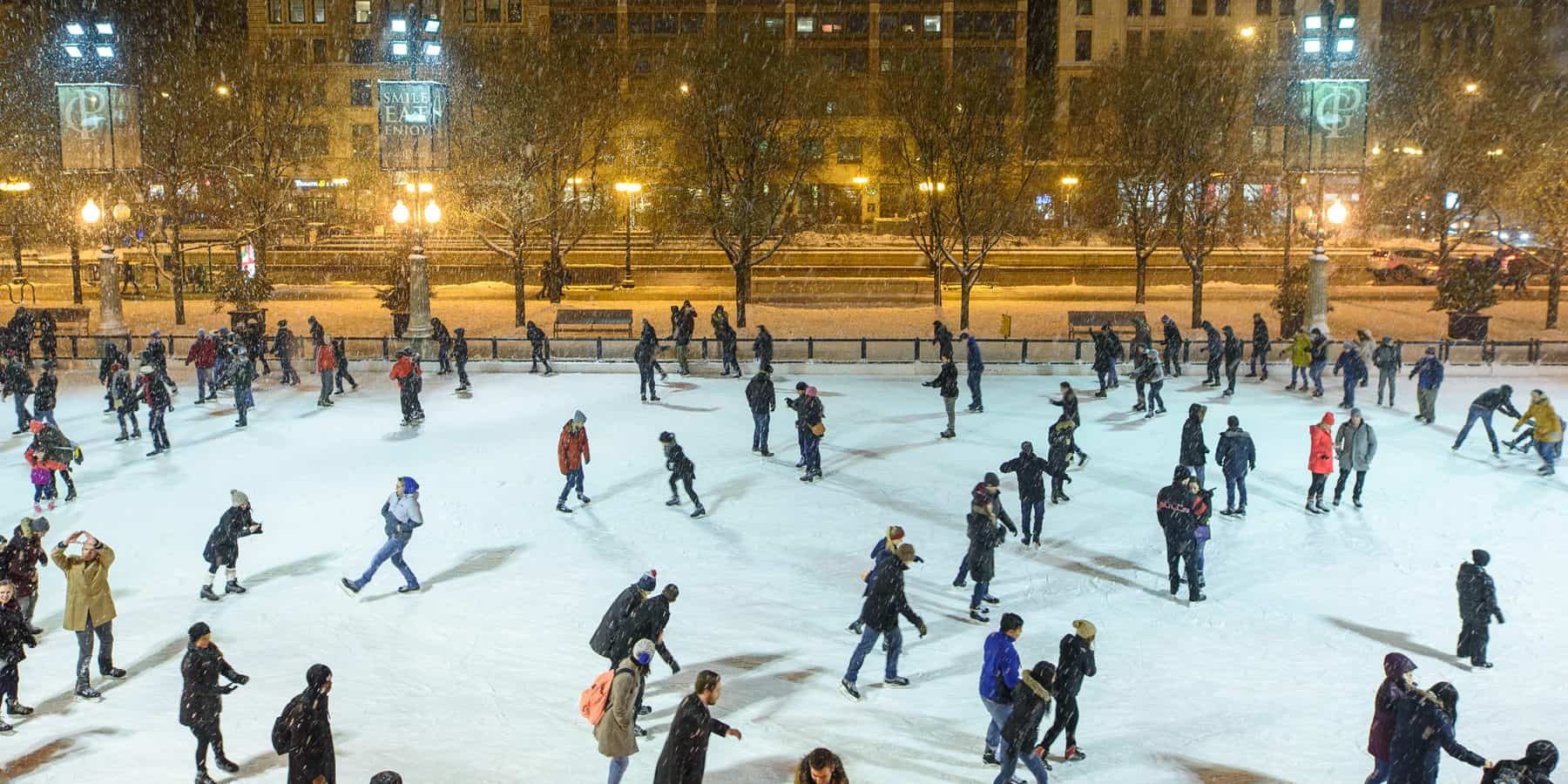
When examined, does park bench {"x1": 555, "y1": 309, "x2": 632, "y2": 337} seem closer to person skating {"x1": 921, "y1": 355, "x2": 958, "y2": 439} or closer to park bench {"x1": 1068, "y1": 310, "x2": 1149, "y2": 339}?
park bench {"x1": 1068, "y1": 310, "x2": 1149, "y2": 339}

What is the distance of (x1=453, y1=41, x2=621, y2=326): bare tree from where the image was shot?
3278cm

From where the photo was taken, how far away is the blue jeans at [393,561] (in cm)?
1226

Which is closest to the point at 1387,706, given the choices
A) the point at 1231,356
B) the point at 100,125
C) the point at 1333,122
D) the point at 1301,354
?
the point at 1231,356

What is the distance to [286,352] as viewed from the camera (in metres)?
23.5

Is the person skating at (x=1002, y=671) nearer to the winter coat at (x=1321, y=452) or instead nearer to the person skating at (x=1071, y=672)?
the person skating at (x=1071, y=672)

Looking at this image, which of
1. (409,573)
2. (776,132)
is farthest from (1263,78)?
(409,573)

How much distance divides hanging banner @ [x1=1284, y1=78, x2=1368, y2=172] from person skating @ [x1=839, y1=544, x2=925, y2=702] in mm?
18109

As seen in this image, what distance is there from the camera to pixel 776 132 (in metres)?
33.6

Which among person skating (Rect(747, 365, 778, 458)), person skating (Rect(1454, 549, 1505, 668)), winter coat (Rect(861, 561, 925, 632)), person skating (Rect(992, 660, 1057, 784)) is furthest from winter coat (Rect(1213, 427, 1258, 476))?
person skating (Rect(992, 660, 1057, 784))

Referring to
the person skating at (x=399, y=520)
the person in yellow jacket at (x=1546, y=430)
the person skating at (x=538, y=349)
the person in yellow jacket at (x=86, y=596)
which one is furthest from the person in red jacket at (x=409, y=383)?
the person in yellow jacket at (x=1546, y=430)

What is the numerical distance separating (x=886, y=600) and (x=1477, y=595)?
16.9 ft

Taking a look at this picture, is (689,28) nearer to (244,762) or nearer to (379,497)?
(379,497)

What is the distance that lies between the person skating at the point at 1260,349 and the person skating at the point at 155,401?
19.3 m

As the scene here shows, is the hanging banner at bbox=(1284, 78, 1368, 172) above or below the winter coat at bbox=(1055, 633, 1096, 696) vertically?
above
